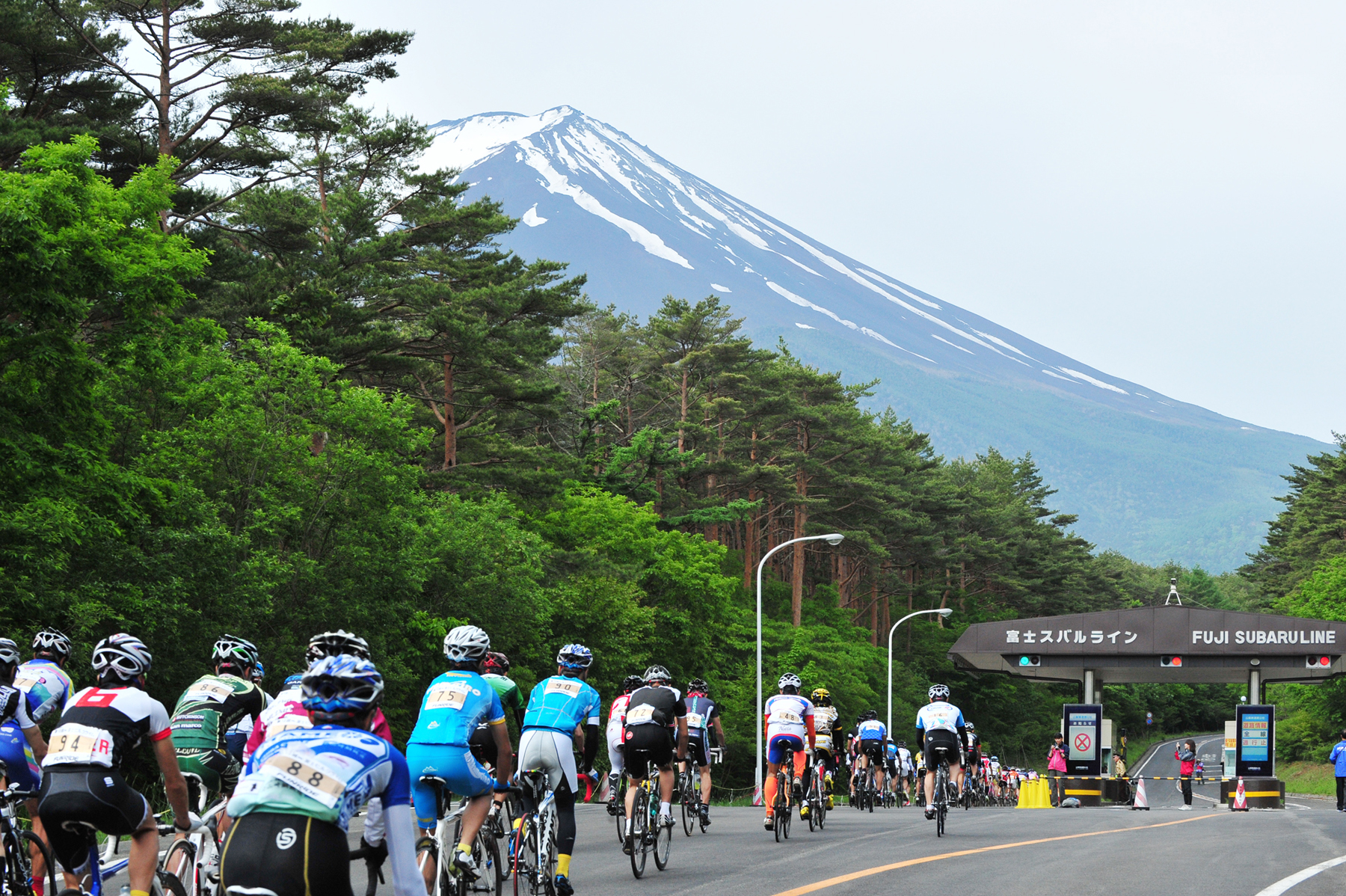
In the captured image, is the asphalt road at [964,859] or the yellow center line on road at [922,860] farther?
the asphalt road at [964,859]

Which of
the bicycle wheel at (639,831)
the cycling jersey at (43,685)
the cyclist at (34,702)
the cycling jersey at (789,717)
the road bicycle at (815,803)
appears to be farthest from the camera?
the road bicycle at (815,803)

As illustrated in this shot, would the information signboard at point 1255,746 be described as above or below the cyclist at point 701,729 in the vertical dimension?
below

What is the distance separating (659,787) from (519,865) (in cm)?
352

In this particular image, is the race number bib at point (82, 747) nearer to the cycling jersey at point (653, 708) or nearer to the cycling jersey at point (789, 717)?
the cycling jersey at point (653, 708)

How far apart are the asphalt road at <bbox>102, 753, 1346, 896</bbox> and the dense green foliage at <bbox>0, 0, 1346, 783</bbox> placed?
10042mm

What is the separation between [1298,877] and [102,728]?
1011 centimetres

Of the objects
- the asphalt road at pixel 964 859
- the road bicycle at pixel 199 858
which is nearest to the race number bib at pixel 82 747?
the road bicycle at pixel 199 858

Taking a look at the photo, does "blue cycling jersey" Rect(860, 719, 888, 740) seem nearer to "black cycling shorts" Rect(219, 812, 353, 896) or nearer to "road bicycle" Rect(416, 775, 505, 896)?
"road bicycle" Rect(416, 775, 505, 896)

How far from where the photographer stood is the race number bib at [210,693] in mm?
9656

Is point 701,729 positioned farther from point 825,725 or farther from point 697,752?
point 825,725

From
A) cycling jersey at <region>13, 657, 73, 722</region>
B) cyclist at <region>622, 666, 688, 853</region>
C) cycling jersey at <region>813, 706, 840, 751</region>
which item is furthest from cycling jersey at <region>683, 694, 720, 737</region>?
cycling jersey at <region>13, 657, 73, 722</region>

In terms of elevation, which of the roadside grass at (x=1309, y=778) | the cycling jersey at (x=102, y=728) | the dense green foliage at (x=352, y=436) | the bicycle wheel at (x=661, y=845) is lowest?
the roadside grass at (x=1309, y=778)

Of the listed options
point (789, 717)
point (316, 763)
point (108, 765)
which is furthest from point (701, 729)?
point (316, 763)

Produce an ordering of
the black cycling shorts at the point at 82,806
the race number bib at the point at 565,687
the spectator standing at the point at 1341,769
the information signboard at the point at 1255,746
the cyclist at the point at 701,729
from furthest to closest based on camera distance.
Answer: the information signboard at the point at 1255,746
the spectator standing at the point at 1341,769
the cyclist at the point at 701,729
the race number bib at the point at 565,687
the black cycling shorts at the point at 82,806
